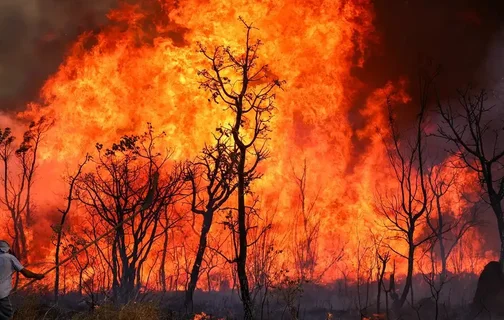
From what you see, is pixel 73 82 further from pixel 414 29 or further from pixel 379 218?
pixel 414 29

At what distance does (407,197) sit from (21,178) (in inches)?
1326

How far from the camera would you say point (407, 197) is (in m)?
37.6

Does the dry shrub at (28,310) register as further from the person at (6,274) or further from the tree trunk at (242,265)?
the tree trunk at (242,265)

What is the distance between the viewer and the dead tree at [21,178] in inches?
1442

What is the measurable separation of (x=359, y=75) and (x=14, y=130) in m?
30.6

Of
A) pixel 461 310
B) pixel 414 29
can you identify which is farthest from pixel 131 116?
pixel 414 29

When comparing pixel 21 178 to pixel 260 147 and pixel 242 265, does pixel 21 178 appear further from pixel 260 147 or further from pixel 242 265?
pixel 242 265

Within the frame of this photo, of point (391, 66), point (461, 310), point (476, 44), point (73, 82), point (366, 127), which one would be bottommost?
point (461, 310)

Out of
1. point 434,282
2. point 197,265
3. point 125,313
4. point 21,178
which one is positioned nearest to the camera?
point 125,313

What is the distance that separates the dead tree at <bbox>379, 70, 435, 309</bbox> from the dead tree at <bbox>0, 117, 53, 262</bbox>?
27.3 meters

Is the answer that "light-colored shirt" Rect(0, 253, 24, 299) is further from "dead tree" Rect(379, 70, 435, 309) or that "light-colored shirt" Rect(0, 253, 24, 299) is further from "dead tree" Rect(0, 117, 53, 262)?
"dead tree" Rect(0, 117, 53, 262)

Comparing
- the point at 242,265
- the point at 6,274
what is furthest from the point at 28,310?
the point at 242,265

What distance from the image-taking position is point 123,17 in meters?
38.5

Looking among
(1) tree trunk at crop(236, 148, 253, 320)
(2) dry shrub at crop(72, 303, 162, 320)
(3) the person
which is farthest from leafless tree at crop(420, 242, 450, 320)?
(3) the person
